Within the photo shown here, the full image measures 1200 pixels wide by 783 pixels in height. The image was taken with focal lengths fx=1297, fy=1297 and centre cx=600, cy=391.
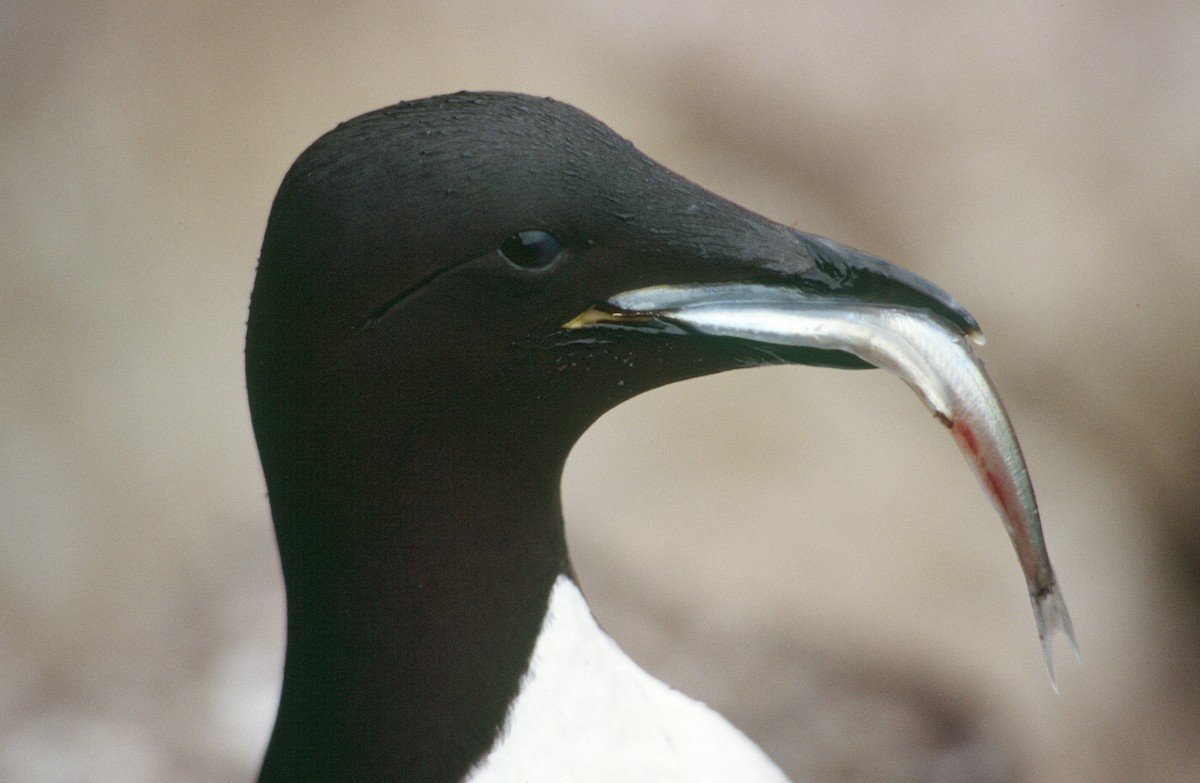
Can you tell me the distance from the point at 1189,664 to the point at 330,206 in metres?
3.26

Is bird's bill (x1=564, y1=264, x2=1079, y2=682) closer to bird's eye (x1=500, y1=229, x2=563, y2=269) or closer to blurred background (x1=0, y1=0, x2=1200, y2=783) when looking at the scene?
bird's eye (x1=500, y1=229, x2=563, y2=269)

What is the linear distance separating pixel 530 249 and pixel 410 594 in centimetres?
40

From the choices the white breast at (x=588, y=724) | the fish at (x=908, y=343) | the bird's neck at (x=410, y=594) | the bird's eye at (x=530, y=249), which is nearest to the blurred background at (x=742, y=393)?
the white breast at (x=588, y=724)

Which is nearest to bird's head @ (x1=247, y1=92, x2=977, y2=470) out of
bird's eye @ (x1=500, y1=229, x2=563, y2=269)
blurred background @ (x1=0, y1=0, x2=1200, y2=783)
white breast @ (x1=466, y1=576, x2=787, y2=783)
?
bird's eye @ (x1=500, y1=229, x2=563, y2=269)

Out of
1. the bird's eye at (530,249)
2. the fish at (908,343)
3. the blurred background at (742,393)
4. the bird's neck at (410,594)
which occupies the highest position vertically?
the bird's eye at (530,249)

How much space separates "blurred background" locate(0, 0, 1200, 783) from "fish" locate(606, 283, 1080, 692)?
217cm

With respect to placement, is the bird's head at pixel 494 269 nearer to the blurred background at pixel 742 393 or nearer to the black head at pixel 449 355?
the black head at pixel 449 355

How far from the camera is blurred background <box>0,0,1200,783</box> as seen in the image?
11.5ft

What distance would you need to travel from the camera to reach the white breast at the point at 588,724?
1.47 meters

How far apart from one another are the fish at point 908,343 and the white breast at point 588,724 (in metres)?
0.42

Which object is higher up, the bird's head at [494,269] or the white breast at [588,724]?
the bird's head at [494,269]

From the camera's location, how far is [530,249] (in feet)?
4.08

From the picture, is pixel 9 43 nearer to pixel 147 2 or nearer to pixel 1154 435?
pixel 147 2

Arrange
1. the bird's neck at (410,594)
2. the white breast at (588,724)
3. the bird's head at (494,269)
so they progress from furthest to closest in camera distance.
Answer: the white breast at (588,724) → the bird's neck at (410,594) → the bird's head at (494,269)
